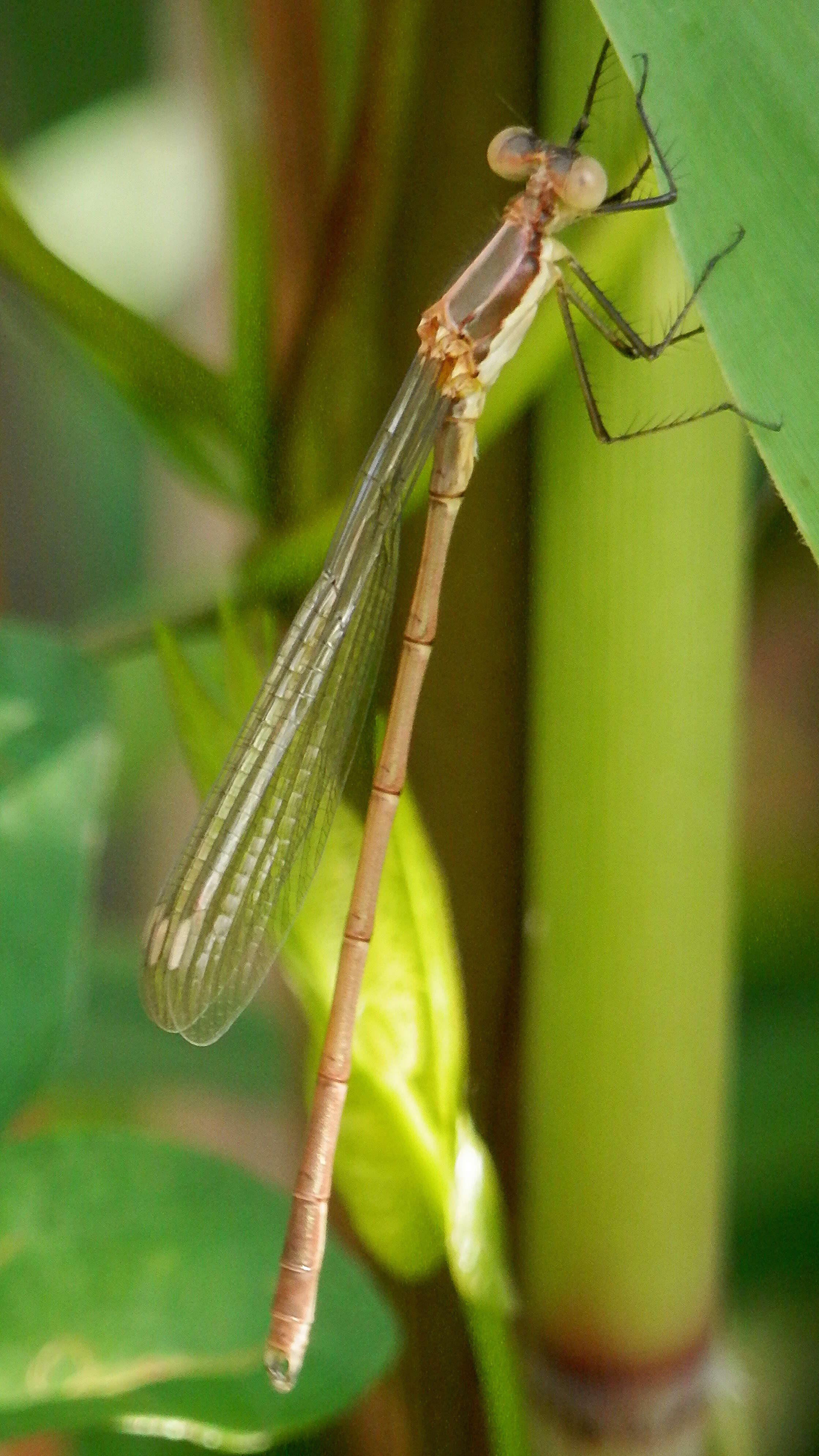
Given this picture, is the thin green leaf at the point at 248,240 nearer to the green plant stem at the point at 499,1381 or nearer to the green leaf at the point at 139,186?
the green leaf at the point at 139,186

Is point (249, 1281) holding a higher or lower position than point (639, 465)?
lower

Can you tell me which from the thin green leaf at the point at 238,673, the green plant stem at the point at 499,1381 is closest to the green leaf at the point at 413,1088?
the green plant stem at the point at 499,1381

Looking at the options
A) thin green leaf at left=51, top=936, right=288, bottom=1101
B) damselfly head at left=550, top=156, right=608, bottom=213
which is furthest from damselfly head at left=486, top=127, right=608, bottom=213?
thin green leaf at left=51, top=936, right=288, bottom=1101

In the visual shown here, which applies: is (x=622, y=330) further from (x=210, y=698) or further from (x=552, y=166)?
(x=210, y=698)

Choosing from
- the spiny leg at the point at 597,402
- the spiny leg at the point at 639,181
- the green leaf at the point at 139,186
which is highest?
the green leaf at the point at 139,186

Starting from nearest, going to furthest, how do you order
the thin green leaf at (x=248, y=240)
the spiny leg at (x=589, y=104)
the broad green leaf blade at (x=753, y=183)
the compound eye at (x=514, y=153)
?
the broad green leaf blade at (x=753, y=183), the spiny leg at (x=589, y=104), the compound eye at (x=514, y=153), the thin green leaf at (x=248, y=240)

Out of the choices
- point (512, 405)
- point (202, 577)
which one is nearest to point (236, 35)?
point (512, 405)

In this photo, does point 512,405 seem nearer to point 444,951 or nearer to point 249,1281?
point 444,951
